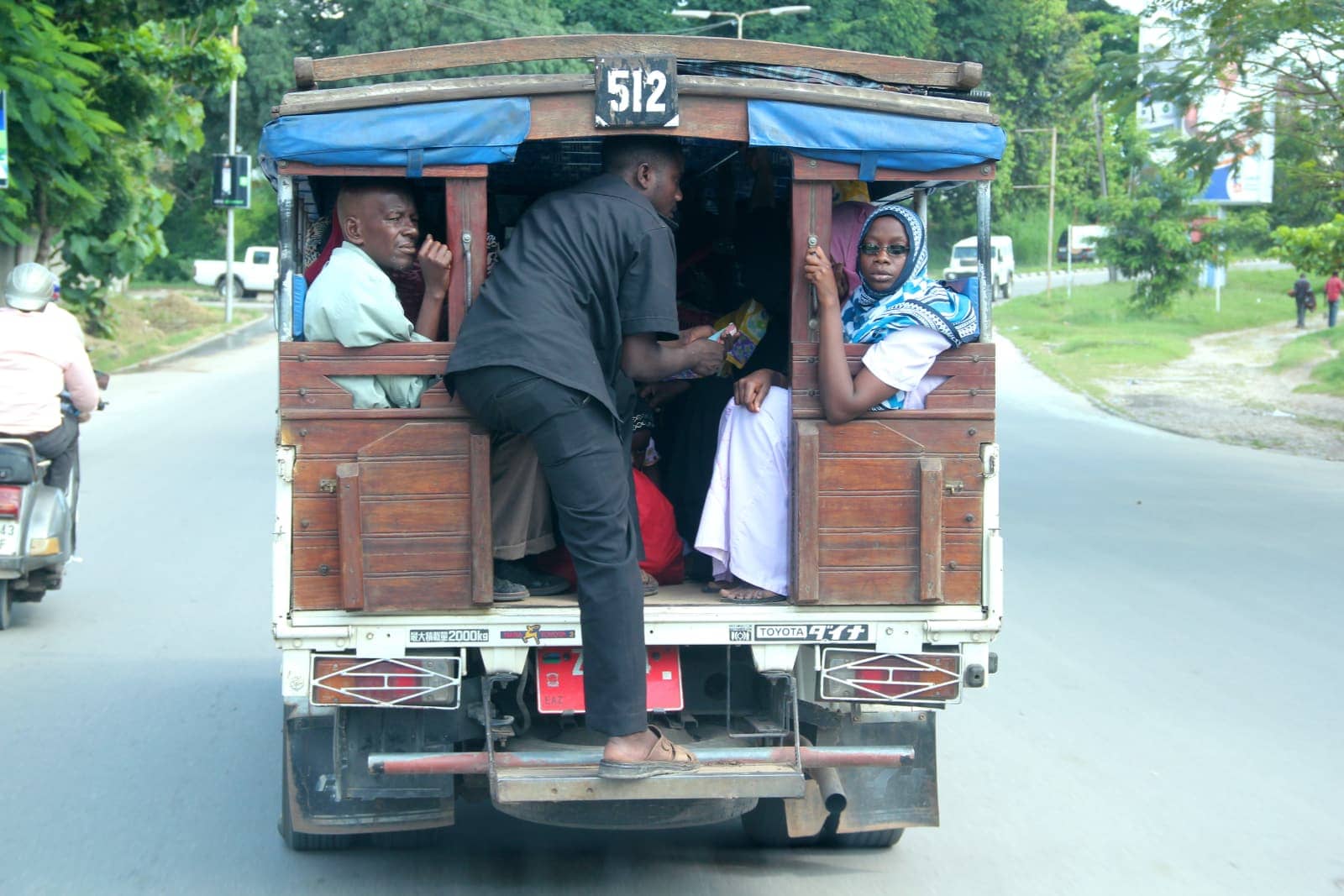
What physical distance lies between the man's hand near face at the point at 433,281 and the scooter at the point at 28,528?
4474mm

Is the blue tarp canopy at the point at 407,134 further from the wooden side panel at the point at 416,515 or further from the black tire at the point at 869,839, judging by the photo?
the black tire at the point at 869,839

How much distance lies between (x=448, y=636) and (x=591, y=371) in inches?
32.3

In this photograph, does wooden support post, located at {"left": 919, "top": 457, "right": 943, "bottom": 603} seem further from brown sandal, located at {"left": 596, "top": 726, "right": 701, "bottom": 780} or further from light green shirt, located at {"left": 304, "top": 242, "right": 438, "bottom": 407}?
light green shirt, located at {"left": 304, "top": 242, "right": 438, "bottom": 407}

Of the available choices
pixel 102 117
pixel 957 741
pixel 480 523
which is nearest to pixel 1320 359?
pixel 102 117

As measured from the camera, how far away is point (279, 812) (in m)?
5.48

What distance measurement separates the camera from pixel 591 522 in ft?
13.5

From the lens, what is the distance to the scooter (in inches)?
315

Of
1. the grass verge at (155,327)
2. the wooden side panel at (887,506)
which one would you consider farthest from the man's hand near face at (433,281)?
the grass verge at (155,327)

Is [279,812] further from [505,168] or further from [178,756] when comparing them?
[505,168]

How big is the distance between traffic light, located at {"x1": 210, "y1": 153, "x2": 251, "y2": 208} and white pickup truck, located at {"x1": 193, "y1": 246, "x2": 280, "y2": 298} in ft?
41.1

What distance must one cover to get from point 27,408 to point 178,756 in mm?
2778

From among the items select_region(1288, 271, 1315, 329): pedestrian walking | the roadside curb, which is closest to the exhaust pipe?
the roadside curb

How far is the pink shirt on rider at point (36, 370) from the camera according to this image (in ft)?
26.5

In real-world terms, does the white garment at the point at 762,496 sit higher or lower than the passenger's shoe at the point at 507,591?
higher
